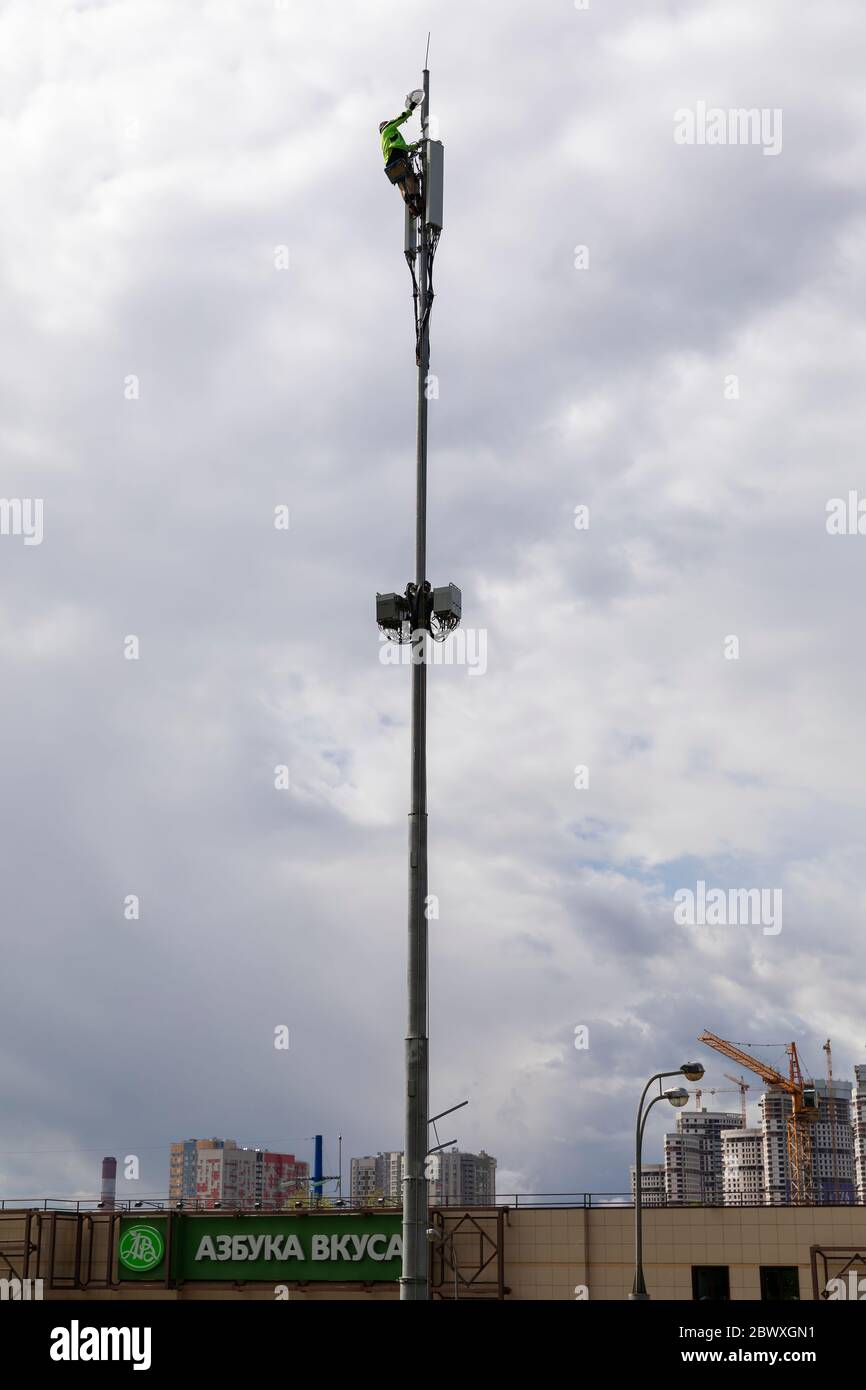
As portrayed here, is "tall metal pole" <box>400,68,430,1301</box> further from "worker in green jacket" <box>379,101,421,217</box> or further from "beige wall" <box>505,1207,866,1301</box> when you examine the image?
"beige wall" <box>505,1207,866,1301</box>

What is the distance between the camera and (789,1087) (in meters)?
167

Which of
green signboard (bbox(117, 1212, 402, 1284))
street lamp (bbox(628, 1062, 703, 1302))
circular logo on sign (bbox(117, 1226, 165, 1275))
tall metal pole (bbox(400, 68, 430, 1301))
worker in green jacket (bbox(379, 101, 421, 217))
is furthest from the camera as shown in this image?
circular logo on sign (bbox(117, 1226, 165, 1275))

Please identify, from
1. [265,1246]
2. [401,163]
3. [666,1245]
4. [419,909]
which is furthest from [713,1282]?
[401,163]

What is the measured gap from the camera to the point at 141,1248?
1677 inches

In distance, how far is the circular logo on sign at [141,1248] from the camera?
139ft

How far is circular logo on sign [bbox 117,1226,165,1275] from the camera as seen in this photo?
42375 millimetres

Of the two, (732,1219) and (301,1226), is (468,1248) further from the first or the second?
(732,1219)

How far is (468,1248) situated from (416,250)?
3147cm

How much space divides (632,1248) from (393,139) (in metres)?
32.6

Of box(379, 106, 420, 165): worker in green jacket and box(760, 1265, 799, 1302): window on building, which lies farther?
box(760, 1265, 799, 1302): window on building

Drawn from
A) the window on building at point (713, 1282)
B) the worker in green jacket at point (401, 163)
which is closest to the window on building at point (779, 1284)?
the window on building at point (713, 1282)

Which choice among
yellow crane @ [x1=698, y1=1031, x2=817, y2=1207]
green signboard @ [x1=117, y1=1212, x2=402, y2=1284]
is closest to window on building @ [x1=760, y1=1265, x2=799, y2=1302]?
green signboard @ [x1=117, y1=1212, x2=402, y2=1284]

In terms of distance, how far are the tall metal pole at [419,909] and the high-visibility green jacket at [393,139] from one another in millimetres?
341
